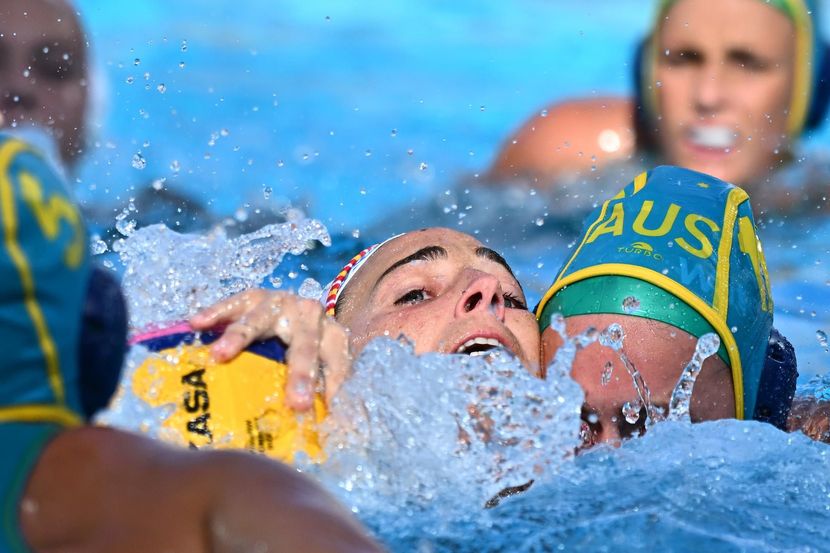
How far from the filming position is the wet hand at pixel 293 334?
1.53 metres

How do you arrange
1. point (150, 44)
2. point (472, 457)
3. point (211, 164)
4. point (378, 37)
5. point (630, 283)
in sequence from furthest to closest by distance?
point (378, 37) → point (150, 44) → point (211, 164) → point (630, 283) → point (472, 457)

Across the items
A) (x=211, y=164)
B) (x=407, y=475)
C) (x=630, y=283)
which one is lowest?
(x=211, y=164)

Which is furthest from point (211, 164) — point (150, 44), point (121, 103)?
point (150, 44)

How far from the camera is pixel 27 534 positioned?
69cm

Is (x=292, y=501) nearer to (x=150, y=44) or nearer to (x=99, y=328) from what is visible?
(x=99, y=328)

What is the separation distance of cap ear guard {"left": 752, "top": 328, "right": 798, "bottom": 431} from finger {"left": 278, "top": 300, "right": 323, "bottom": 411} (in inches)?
39.8

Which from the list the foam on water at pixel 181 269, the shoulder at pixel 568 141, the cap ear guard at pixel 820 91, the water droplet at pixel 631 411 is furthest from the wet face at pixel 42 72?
the cap ear guard at pixel 820 91

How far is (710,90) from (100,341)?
4.13 m

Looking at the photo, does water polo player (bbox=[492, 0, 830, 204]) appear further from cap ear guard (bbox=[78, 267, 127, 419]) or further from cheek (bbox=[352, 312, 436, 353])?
cap ear guard (bbox=[78, 267, 127, 419])

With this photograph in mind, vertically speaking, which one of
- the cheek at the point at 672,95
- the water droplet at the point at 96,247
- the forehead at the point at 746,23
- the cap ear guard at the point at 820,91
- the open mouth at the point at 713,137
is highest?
the forehead at the point at 746,23

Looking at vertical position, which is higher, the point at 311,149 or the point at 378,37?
the point at 378,37

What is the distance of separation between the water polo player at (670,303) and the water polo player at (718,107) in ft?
7.70

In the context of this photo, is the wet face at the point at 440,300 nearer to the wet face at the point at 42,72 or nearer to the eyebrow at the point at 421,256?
the eyebrow at the point at 421,256

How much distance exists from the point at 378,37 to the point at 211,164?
1735 mm
